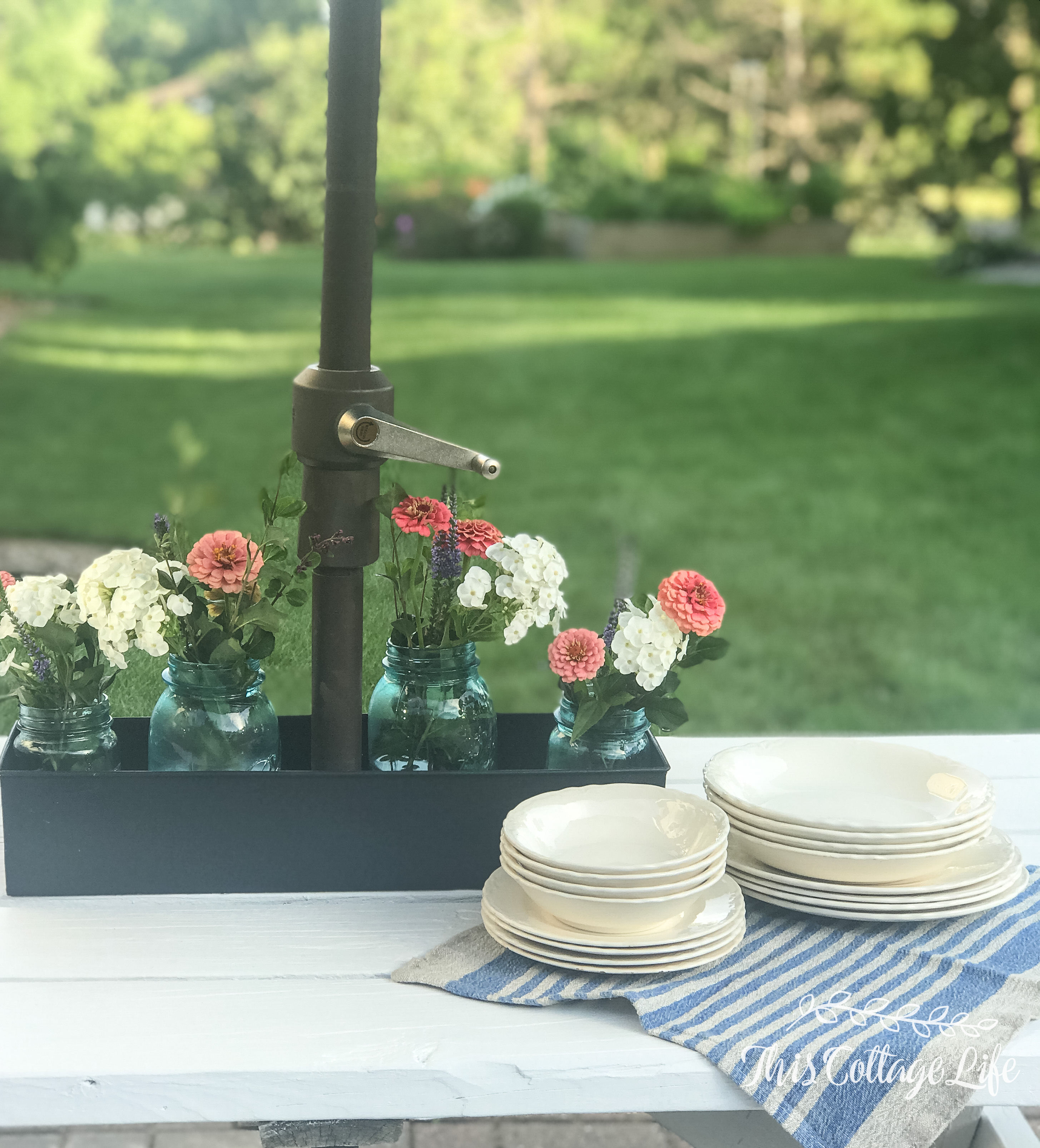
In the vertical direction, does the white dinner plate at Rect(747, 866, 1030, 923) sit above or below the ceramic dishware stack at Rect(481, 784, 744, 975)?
below

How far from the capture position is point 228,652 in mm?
926

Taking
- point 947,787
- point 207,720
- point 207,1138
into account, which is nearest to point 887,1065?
point 947,787

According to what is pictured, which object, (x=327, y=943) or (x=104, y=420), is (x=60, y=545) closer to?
(x=104, y=420)

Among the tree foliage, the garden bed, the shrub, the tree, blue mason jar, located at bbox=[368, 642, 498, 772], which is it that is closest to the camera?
blue mason jar, located at bbox=[368, 642, 498, 772]

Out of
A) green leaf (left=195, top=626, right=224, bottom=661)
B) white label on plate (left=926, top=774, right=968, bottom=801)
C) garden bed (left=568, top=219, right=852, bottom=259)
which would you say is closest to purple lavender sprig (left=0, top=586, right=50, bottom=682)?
green leaf (left=195, top=626, right=224, bottom=661)

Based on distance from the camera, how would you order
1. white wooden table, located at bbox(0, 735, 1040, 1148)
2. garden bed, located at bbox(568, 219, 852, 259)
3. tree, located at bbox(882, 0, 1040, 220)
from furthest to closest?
garden bed, located at bbox(568, 219, 852, 259), tree, located at bbox(882, 0, 1040, 220), white wooden table, located at bbox(0, 735, 1040, 1148)

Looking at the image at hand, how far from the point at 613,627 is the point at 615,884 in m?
0.23

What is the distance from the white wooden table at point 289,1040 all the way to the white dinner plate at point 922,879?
0.13m

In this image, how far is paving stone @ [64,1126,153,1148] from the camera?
1.64 m

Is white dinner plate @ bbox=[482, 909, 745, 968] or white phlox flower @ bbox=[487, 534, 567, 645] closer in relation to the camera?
white dinner plate @ bbox=[482, 909, 745, 968]

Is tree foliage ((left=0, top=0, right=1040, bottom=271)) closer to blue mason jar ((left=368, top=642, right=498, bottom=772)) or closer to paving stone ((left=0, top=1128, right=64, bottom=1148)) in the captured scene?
paving stone ((left=0, top=1128, right=64, bottom=1148))

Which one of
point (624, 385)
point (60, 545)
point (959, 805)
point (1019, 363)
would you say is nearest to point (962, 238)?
point (1019, 363)

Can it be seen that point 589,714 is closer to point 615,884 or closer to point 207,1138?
point 615,884

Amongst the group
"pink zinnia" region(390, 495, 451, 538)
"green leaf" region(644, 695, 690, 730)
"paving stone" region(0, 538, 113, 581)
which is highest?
"pink zinnia" region(390, 495, 451, 538)
